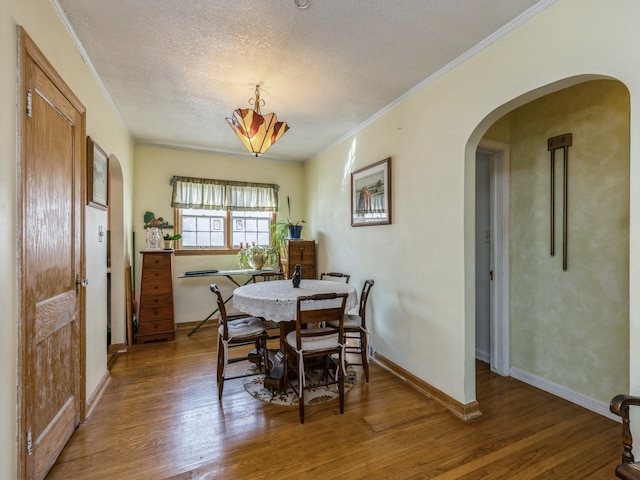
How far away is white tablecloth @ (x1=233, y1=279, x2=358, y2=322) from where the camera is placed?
2465 millimetres

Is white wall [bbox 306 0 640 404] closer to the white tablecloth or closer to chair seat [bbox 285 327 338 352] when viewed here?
the white tablecloth

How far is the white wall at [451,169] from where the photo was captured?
5.21 ft

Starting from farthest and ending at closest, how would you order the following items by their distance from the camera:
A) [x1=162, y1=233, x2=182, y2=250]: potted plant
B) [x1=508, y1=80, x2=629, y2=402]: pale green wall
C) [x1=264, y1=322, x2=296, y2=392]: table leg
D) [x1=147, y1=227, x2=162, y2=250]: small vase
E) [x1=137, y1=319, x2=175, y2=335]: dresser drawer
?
1. [x1=162, y1=233, x2=182, y2=250]: potted plant
2. [x1=147, y1=227, x2=162, y2=250]: small vase
3. [x1=137, y1=319, x2=175, y2=335]: dresser drawer
4. [x1=264, y1=322, x2=296, y2=392]: table leg
5. [x1=508, y1=80, x2=629, y2=402]: pale green wall

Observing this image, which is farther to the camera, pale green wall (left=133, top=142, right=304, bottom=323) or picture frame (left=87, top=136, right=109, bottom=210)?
pale green wall (left=133, top=142, right=304, bottom=323)

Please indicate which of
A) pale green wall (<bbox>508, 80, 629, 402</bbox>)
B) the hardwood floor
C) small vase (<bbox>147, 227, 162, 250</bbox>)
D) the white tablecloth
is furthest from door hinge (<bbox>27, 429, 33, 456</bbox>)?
pale green wall (<bbox>508, 80, 629, 402</bbox>)

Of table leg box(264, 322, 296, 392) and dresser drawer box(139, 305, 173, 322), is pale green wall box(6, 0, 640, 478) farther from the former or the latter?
dresser drawer box(139, 305, 173, 322)

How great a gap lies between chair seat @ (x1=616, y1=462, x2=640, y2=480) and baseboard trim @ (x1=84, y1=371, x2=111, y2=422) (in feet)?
10.1

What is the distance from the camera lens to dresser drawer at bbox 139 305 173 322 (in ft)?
13.0

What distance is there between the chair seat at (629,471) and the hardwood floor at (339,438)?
2.50 ft

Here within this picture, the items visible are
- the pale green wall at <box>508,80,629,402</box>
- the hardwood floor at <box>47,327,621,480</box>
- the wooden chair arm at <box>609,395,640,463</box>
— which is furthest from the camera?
the pale green wall at <box>508,80,629,402</box>

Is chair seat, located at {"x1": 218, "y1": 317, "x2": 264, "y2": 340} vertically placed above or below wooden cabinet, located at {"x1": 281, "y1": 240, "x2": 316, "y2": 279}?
below

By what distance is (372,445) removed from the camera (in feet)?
6.55

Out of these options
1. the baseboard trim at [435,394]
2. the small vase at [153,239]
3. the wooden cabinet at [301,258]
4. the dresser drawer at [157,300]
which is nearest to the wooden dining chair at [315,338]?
the baseboard trim at [435,394]

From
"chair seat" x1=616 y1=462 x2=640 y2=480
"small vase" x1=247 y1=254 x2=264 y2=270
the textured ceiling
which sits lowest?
"chair seat" x1=616 y1=462 x2=640 y2=480
